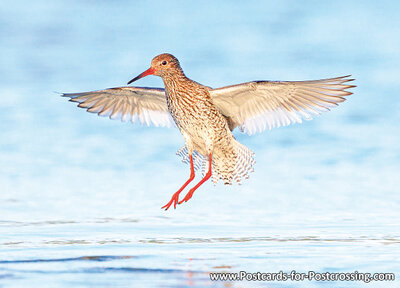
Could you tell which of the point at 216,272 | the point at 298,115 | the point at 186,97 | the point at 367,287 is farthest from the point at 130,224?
the point at 367,287

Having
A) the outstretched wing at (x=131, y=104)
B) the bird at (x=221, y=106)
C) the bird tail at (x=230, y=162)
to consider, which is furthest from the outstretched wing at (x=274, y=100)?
the outstretched wing at (x=131, y=104)

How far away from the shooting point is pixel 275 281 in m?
7.98

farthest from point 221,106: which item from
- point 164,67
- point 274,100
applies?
point 164,67

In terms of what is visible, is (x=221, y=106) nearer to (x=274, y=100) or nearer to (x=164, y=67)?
(x=274, y=100)

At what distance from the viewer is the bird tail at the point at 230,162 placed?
11664 millimetres

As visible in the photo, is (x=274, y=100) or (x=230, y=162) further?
(x=230, y=162)

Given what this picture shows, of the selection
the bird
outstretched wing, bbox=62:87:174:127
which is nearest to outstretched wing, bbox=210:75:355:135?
the bird

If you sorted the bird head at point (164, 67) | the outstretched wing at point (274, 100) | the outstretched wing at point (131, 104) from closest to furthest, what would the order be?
the outstretched wing at point (274, 100) → the bird head at point (164, 67) → the outstretched wing at point (131, 104)

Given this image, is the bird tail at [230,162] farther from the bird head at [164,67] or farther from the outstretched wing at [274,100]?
the bird head at [164,67]

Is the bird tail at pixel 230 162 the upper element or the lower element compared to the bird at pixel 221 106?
lower

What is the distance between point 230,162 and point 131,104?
155 centimetres

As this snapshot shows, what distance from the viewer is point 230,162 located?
11.8 metres

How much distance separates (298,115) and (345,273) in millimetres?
3206

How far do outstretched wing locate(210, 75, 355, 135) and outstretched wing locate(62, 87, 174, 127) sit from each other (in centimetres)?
99
